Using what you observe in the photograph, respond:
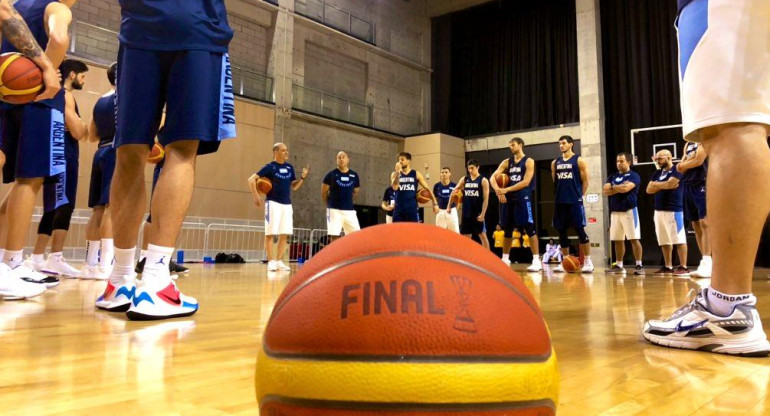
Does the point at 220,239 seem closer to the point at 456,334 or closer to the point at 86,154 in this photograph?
the point at 86,154

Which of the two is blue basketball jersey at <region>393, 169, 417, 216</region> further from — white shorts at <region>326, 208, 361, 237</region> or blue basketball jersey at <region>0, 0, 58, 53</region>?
blue basketball jersey at <region>0, 0, 58, 53</region>

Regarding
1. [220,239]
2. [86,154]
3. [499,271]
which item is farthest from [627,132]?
[499,271]

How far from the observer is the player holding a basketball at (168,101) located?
6.89 feet

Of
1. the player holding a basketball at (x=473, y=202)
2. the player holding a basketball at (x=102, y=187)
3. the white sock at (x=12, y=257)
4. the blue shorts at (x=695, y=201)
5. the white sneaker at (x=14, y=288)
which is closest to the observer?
the white sneaker at (x=14, y=288)

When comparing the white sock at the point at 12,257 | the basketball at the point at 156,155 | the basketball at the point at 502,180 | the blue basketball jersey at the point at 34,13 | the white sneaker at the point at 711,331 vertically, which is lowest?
the white sneaker at the point at 711,331

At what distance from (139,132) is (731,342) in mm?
2248

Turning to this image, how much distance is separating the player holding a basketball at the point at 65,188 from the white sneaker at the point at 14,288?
1381 millimetres

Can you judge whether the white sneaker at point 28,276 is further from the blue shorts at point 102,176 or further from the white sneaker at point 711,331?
the white sneaker at point 711,331

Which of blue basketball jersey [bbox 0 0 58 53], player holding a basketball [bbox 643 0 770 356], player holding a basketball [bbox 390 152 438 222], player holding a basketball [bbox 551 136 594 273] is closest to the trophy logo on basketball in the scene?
player holding a basketball [bbox 643 0 770 356]

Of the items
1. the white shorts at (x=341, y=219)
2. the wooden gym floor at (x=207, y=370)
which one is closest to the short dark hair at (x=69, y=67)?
the wooden gym floor at (x=207, y=370)

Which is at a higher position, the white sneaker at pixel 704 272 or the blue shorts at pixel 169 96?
the blue shorts at pixel 169 96

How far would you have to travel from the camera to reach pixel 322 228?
14.7 metres

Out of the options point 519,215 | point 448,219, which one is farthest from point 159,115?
point 448,219

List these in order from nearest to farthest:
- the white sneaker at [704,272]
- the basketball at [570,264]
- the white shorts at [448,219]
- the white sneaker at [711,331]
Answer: the white sneaker at [711,331] < the white sneaker at [704,272] < the basketball at [570,264] < the white shorts at [448,219]
